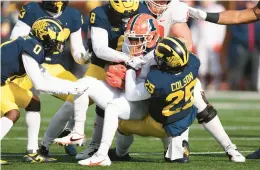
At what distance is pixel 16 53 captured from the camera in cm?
694

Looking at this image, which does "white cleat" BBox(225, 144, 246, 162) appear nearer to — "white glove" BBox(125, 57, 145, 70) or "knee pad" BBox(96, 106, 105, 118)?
"white glove" BBox(125, 57, 145, 70)

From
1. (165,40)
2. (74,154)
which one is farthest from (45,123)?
(165,40)

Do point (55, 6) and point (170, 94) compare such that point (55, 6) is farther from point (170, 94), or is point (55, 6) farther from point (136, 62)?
point (170, 94)

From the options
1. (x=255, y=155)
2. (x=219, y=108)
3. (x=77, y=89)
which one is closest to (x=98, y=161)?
(x=77, y=89)

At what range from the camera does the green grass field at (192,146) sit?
6.82 metres

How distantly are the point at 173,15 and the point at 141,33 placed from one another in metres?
0.72

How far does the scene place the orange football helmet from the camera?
6.94 meters

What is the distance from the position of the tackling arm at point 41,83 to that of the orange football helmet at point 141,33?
587 millimetres

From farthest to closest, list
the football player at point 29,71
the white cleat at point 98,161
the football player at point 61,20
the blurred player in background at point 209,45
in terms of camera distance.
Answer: the blurred player in background at point 209,45 < the football player at point 61,20 < the football player at point 29,71 < the white cleat at point 98,161

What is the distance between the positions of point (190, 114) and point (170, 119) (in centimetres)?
22

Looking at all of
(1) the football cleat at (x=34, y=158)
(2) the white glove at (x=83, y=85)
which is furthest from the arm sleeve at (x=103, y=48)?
(1) the football cleat at (x=34, y=158)

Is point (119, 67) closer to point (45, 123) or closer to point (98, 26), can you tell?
point (98, 26)

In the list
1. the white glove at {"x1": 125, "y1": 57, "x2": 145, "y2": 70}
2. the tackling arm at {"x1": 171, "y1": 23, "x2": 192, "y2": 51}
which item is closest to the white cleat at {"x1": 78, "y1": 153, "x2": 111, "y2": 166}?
the white glove at {"x1": 125, "y1": 57, "x2": 145, "y2": 70}

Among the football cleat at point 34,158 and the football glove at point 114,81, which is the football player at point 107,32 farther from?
the football cleat at point 34,158
